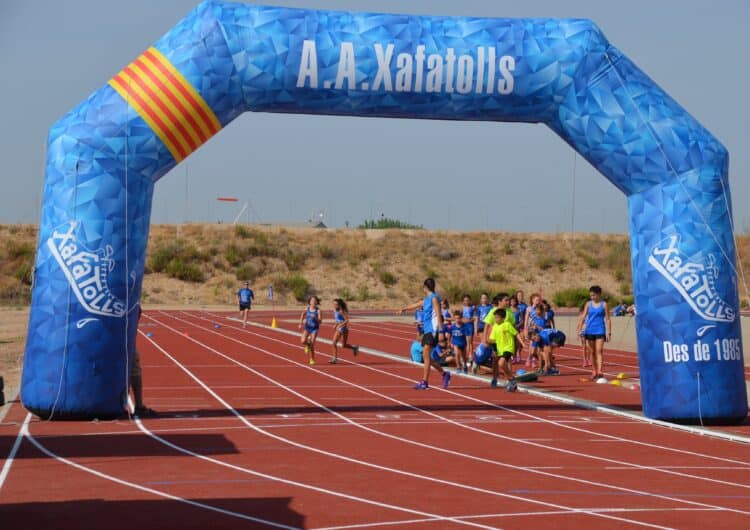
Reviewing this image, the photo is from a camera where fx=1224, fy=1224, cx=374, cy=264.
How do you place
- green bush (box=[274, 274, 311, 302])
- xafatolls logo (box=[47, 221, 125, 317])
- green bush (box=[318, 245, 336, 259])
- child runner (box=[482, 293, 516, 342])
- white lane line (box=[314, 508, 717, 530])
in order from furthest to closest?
green bush (box=[318, 245, 336, 259]) < green bush (box=[274, 274, 311, 302]) < child runner (box=[482, 293, 516, 342]) < xafatolls logo (box=[47, 221, 125, 317]) < white lane line (box=[314, 508, 717, 530])

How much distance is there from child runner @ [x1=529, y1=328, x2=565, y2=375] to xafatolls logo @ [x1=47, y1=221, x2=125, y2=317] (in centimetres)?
1058

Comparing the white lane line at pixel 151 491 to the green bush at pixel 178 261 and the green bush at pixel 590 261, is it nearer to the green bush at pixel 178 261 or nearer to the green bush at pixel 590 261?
the green bush at pixel 178 261

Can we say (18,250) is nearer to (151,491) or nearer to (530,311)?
(530,311)

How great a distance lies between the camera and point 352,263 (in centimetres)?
7775

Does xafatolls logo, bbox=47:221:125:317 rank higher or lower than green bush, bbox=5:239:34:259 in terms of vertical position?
lower

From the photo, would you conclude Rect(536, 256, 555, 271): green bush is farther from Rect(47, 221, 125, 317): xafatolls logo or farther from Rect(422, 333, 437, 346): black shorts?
Rect(47, 221, 125, 317): xafatolls logo

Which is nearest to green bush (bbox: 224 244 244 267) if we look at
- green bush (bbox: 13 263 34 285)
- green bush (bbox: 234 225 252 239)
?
green bush (bbox: 234 225 252 239)

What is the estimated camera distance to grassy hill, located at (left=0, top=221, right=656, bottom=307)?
229ft

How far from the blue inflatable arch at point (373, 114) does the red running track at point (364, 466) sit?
99cm

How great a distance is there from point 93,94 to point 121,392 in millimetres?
3551

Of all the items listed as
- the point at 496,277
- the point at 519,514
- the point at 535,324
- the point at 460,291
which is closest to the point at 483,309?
the point at 535,324

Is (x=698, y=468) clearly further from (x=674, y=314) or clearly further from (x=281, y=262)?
(x=281, y=262)

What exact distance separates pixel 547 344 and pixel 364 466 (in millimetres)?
11667

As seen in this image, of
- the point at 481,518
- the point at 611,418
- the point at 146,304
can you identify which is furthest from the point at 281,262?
the point at 481,518
